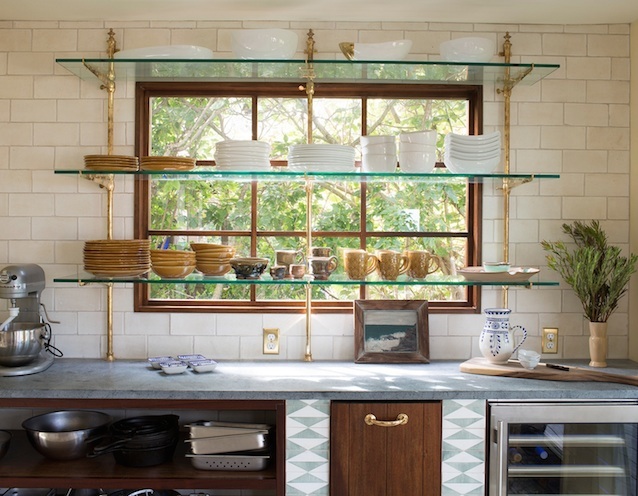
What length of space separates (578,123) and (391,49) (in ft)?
3.53

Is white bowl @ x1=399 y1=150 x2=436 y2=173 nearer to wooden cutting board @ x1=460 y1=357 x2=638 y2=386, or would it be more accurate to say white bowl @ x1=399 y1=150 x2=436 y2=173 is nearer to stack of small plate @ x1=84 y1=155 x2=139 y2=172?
wooden cutting board @ x1=460 y1=357 x2=638 y2=386

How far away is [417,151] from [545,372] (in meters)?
1.14

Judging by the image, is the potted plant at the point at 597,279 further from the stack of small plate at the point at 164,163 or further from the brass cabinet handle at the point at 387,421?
the stack of small plate at the point at 164,163

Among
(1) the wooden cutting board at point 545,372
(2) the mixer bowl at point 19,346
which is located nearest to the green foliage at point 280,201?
(1) the wooden cutting board at point 545,372

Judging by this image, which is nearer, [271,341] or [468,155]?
[468,155]

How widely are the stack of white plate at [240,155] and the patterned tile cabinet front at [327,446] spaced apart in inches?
42.7

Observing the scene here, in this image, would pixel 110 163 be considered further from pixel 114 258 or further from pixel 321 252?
pixel 321 252

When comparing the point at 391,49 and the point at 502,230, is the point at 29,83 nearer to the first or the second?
the point at 391,49

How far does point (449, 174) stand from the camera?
291 cm

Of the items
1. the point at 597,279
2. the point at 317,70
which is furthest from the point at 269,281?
the point at 597,279

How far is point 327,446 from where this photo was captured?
2584mm

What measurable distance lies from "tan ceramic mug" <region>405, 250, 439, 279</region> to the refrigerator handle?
2.41 ft

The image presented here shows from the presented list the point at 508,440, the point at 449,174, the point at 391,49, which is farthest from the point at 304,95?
the point at 508,440

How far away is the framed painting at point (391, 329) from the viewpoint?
3.11 metres
